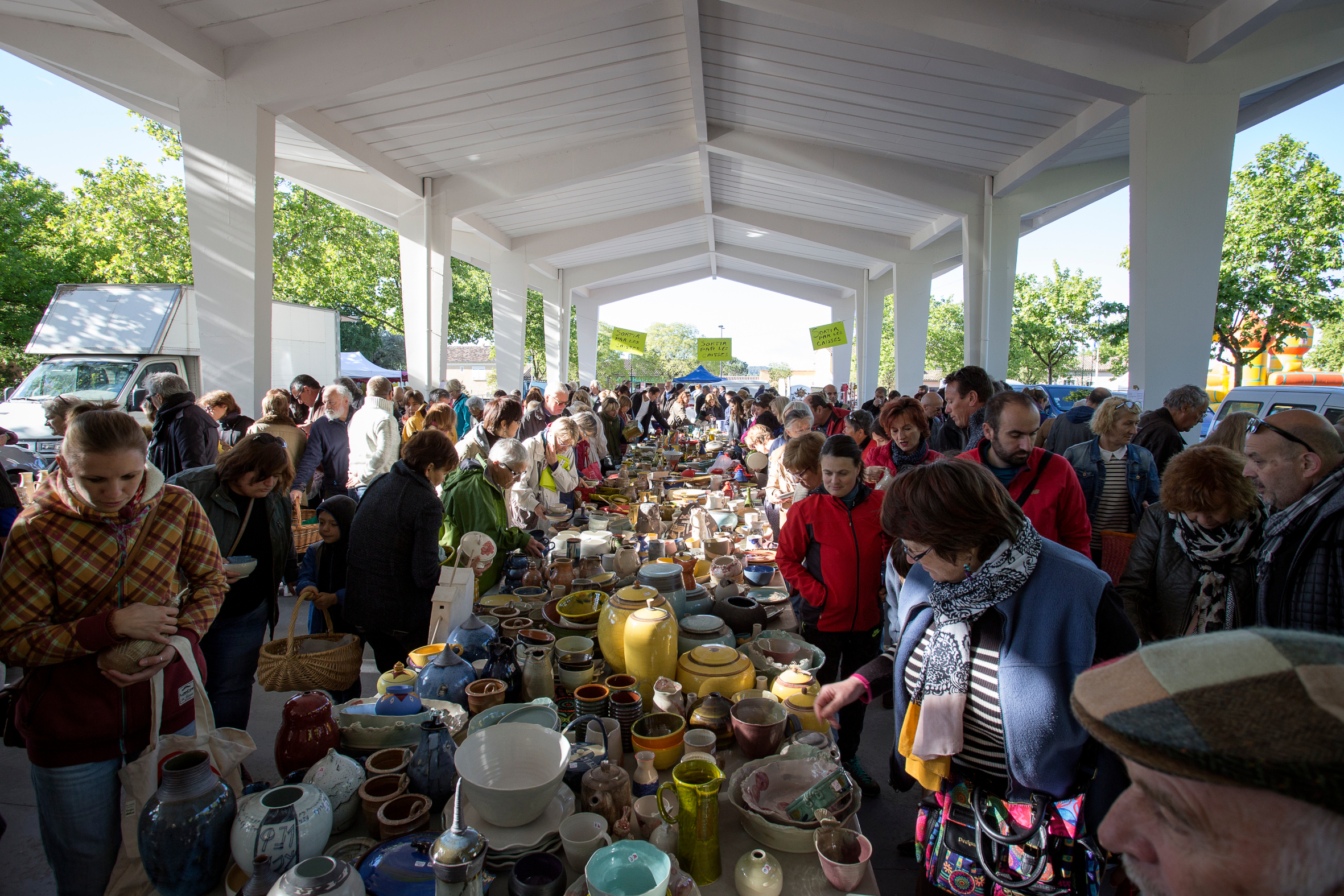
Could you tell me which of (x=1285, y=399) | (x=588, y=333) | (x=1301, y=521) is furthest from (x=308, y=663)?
(x=588, y=333)

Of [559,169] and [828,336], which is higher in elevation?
[559,169]

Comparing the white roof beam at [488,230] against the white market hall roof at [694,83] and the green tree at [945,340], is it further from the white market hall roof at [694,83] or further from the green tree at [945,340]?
the green tree at [945,340]

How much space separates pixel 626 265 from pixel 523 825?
18.3m

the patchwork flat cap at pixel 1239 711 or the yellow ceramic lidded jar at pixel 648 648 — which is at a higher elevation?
the patchwork flat cap at pixel 1239 711

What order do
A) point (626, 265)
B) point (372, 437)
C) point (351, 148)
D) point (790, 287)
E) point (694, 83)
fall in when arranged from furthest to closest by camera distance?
point (790, 287), point (626, 265), point (351, 148), point (694, 83), point (372, 437)

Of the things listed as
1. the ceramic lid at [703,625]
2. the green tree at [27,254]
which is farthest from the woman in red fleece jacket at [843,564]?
the green tree at [27,254]

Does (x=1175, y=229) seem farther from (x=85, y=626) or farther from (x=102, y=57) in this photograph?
(x=102, y=57)

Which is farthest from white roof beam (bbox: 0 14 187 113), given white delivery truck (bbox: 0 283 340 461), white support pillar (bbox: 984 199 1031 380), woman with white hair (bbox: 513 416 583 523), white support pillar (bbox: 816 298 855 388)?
white support pillar (bbox: 816 298 855 388)

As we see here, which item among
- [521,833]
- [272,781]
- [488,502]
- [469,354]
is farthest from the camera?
[469,354]

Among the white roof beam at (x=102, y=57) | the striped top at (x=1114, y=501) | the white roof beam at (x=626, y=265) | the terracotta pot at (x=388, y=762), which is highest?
the white roof beam at (x=626, y=265)

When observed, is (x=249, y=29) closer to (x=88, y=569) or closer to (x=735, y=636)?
(x=88, y=569)

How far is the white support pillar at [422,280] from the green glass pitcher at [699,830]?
390 inches

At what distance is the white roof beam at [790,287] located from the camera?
2183cm

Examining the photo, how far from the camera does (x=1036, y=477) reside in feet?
8.71
